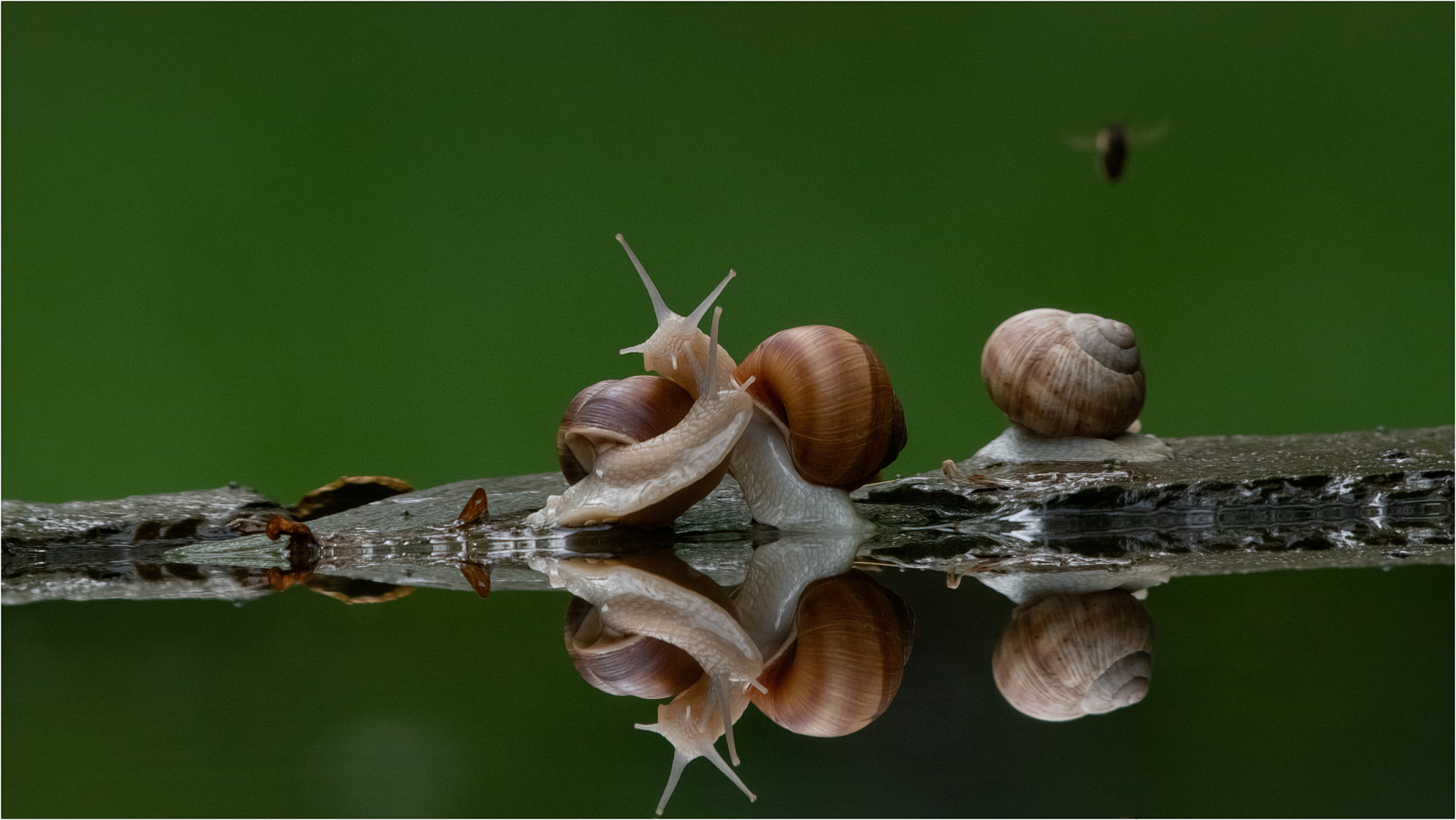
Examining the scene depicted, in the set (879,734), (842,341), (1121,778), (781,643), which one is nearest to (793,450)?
(842,341)

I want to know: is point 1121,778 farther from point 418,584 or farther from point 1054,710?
point 418,584

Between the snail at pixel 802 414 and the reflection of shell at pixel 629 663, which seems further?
the snail at pixel 802 414

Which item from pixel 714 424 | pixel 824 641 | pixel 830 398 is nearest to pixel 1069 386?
pixel 830 398

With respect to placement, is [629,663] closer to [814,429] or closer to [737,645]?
[737,645]

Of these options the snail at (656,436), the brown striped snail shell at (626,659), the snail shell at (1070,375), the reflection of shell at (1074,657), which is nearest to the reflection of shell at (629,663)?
the brown striped snail shell at (626,659)

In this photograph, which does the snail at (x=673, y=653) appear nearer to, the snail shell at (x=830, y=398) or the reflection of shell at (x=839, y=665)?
the reflection of shell at (x=839, y=665)
